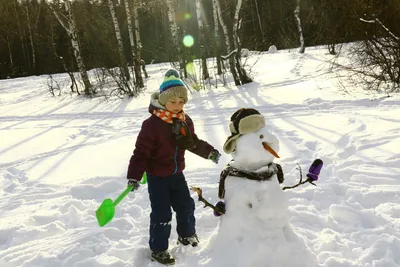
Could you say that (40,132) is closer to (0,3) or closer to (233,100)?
(233,100)

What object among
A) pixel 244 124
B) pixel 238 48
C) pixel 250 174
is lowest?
pixel 250 174

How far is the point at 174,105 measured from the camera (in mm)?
2590

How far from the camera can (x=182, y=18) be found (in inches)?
714

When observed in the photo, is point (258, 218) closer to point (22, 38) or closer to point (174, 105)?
point (174, 105)

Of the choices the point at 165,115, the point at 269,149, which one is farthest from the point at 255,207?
the point at 165,115

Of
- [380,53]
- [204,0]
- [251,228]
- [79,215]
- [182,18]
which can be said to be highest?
[204,0]

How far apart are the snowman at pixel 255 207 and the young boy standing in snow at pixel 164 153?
403mm

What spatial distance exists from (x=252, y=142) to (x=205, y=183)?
1.84 meters

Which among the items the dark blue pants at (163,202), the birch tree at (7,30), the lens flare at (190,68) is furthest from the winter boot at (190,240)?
the birch tree at (7,30)

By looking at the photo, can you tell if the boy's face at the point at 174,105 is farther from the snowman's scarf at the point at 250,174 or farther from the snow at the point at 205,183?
the snow at the point at 205,183

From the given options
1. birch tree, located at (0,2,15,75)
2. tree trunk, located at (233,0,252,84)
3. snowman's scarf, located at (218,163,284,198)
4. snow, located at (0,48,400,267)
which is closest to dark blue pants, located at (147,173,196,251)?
snow, located at (0,48,400,267)

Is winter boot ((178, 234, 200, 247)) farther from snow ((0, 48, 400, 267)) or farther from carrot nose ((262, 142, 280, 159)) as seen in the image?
carrot nose ((262, 142, 280, 159))

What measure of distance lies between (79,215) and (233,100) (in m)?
6.33

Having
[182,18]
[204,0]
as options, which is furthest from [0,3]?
[182,18]
